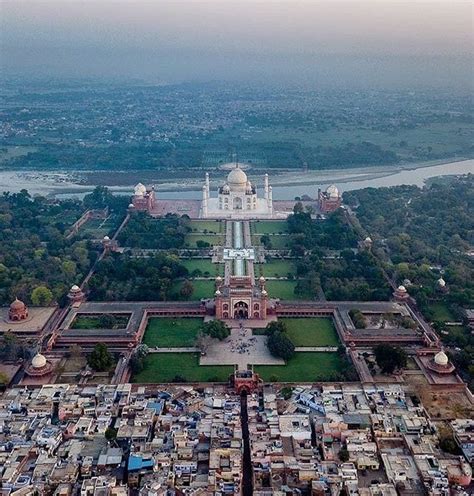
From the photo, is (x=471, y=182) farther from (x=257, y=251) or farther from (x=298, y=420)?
(x=298, y=420)

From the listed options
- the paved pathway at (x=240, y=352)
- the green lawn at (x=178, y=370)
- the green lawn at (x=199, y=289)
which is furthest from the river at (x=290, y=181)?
the green lawn at (x=178, y=370)

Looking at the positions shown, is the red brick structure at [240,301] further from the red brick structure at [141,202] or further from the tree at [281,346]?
the red brick structure at [141,202]

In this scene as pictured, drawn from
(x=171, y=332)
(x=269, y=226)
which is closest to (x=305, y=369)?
(x=171, y=332)

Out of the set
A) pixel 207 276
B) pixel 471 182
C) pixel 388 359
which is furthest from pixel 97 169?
pixel 388 359

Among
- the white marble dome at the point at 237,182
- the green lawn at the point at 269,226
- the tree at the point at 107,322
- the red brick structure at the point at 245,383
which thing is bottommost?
the red brick structure at the point at 245,383

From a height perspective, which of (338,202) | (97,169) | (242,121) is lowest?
(338,202)

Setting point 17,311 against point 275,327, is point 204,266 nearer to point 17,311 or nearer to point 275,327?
point 275,327
